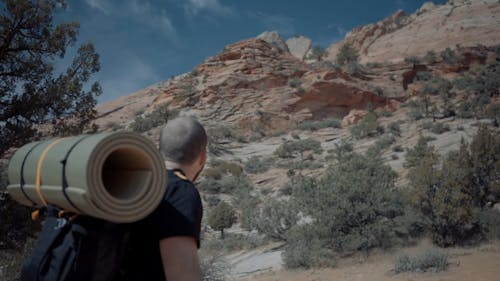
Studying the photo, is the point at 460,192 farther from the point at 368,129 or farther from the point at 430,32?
the point at 430,32

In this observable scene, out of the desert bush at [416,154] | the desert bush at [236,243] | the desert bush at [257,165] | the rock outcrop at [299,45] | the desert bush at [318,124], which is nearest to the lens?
the desert bush at [236,243]

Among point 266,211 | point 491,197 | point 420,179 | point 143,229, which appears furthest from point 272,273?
point 143,229

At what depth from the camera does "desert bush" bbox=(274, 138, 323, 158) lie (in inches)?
961

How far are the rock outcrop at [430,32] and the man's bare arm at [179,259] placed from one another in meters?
45.5

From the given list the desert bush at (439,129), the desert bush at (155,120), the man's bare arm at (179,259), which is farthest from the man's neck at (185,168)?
the desert bush at (155,120)

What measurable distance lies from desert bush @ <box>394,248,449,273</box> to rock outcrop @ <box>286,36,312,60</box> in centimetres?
7038

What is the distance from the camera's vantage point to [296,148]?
24750 millimetres

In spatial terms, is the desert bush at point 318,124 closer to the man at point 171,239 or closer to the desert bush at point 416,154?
the desert bush at point 416,154

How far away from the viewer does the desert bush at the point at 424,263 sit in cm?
711

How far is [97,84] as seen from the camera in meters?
7.13

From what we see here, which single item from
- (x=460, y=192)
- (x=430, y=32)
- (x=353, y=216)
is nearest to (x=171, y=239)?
(x=353, y=216)

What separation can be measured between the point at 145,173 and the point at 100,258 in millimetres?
308

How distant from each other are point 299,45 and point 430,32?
29283 mm

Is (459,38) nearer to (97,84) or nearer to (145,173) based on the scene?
(97,84)
